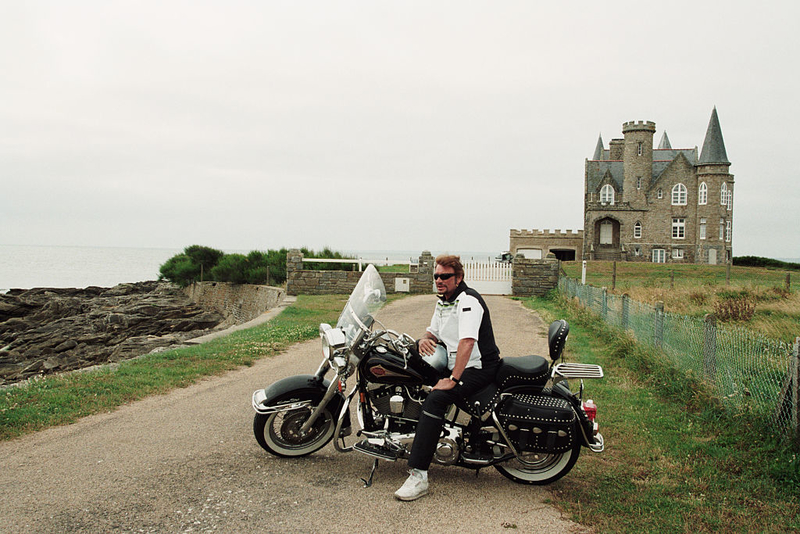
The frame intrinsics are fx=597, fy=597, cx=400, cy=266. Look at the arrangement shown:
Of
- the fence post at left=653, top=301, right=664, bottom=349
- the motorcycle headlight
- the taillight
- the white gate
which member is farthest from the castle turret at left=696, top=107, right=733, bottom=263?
the motorcycle headlight

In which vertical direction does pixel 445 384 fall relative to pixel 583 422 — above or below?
above

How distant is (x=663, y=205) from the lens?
57.2 m

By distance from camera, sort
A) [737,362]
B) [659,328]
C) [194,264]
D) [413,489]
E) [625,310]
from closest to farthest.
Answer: [413,489]
[737,362]
[659,328]
[625,310]
[194,264]

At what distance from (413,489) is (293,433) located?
4.29 feet

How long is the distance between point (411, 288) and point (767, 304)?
12.8 meters

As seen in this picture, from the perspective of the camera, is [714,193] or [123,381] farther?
[714,193]

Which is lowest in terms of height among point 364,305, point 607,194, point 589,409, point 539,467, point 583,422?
point 539,467

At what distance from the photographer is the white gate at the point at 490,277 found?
24.7m

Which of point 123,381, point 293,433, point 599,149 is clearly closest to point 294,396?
point 293,433

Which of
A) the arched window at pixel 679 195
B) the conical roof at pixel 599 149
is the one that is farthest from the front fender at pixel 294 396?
the conical roof at pixel 599 149

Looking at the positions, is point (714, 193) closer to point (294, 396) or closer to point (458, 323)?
point (458, 323)

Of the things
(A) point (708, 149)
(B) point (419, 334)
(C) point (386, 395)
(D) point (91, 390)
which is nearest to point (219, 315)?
(B) point (419, 334)

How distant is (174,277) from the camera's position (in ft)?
126

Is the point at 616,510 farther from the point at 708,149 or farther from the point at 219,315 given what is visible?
the point at 708,149
